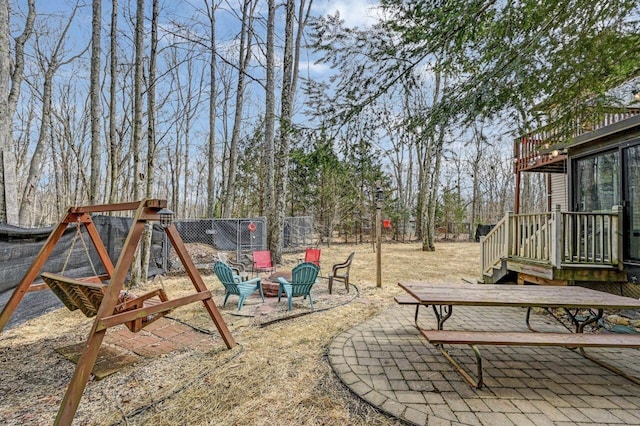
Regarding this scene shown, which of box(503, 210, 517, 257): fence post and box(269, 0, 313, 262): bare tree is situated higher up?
box(269, 0, 313, 262): bare tree

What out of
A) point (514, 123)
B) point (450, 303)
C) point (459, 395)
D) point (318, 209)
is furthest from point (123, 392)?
point (318, 209)

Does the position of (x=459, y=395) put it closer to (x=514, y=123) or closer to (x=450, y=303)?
(x=450, y=303)

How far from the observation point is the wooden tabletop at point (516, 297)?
106 inches

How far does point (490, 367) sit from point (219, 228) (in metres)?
9.36

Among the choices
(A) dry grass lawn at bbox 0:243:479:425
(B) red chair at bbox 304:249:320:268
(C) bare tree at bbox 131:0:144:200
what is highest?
(C) bare tree at bbox 131:0:144:200

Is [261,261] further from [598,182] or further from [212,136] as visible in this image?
[212,136]

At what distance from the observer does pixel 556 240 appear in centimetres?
460

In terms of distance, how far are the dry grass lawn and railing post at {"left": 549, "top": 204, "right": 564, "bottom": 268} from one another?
11.0 ft

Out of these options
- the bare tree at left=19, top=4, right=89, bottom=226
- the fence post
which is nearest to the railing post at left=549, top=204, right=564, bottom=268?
the fence post

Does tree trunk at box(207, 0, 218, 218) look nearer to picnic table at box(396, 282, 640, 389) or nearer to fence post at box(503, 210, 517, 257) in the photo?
fence post at box(503, 210, 517, 257)

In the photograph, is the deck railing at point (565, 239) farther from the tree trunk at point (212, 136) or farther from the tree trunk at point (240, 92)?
the tree trunk at point (212, 136)

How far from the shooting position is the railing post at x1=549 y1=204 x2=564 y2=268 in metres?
4.56

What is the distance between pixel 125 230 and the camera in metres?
5.93

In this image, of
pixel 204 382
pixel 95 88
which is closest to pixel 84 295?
pixel 204 382
